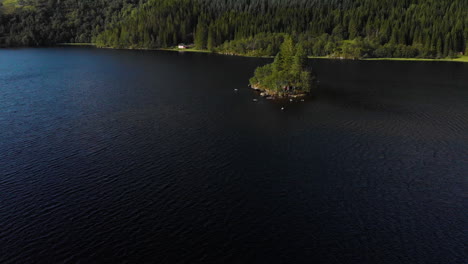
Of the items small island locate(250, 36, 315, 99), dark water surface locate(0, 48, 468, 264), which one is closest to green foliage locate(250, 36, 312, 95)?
small island locate(250, 36, 315, 99)

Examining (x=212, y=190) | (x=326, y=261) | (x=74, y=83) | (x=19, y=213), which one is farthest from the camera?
(x=74, y=83)

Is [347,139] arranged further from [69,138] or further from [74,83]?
[74,83]

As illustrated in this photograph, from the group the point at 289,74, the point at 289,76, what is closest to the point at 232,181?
the point at 289,76

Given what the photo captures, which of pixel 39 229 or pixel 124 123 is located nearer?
pixel 39 229

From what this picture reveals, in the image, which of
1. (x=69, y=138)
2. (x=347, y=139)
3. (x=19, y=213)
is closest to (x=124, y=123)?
(x=69, y=138)

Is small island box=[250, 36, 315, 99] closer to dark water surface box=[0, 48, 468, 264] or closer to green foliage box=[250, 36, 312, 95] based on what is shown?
green foliage box=[250, 36, 312, 95]

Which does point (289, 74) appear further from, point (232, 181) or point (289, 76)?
point (232, 181)
